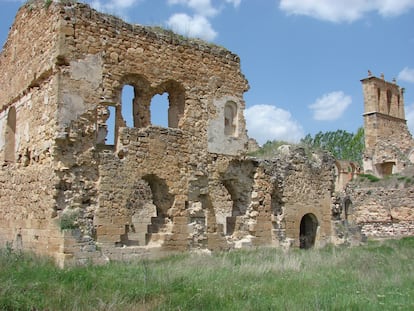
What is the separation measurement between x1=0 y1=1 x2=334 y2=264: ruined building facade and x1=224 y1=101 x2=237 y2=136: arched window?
31mm

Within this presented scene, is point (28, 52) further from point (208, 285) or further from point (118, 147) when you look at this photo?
point (208, 285)

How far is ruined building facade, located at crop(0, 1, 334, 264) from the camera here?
10797mm

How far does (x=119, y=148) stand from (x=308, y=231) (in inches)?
319

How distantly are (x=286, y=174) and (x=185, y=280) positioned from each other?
779 centimetres

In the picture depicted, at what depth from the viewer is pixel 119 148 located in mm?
11508

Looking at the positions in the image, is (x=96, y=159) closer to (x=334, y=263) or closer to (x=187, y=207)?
(x=187, y=207)

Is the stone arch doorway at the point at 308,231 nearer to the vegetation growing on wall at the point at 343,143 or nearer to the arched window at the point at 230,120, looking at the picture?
the arched window at the point at 230,120

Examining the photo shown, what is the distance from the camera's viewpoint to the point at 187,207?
12.5 m

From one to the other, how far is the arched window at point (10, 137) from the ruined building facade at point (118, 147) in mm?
37

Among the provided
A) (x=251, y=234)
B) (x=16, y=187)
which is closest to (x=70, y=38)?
(x=16, y=187)

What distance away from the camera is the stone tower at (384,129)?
32156mm

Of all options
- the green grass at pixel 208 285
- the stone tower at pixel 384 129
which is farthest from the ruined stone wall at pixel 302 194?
the stone tower at pixel 384 129

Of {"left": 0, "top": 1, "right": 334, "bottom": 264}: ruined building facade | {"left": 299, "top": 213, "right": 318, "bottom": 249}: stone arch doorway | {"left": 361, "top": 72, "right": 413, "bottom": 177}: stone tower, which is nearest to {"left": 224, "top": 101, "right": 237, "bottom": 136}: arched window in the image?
{"left": 0, "top": 1, "right": 334, "bottom": 264}: ruined building facade

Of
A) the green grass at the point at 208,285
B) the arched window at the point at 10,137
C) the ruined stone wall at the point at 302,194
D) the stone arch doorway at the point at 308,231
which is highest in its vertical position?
the arched window at the point at 10,137
